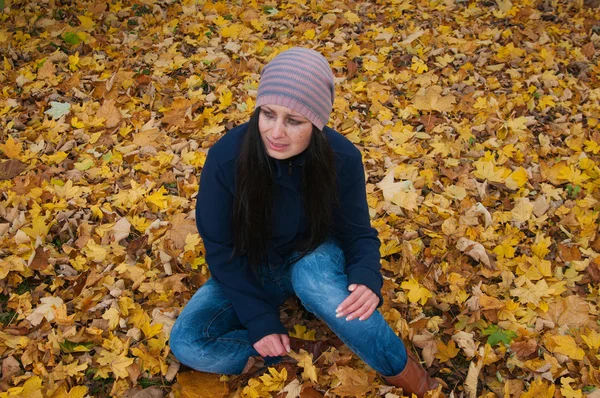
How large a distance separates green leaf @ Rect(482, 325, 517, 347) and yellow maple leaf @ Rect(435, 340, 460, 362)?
0.17m

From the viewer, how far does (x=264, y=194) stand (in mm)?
2012

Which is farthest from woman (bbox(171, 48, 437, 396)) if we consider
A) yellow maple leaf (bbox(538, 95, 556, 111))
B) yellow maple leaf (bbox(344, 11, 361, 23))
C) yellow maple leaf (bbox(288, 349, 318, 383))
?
yellow maple leaf (bbox(344, 11, 361, 23))

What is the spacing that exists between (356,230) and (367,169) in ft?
3.86

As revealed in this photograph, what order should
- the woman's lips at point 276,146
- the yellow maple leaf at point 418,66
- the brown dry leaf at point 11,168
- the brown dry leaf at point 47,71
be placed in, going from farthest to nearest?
the yellow maple leaf at point 418,66, the brown dry leaf at point 47,71, the brown dry leaf at point 11,168, the woman's lips at point 276,146

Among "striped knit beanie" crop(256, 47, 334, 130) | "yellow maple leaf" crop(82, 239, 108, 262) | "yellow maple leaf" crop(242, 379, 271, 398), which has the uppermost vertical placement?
"striped knit beanie" crop(256, 47, 334, 130)

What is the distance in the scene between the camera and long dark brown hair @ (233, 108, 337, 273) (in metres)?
1.92

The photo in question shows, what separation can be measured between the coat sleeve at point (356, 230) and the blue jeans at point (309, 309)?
61 millimetres

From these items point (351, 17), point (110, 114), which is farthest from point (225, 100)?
point (351, 17)

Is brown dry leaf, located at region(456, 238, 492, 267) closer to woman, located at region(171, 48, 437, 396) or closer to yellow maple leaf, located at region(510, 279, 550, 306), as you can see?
yellow maple leaf, located at region(510, 279, 550, 306)

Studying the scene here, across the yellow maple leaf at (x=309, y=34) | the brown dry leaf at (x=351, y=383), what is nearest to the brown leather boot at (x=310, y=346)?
the brown dry leaf at (x=351, y=383)

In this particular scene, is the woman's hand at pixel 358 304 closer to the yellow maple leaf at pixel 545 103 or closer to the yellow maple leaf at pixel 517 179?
the yellow maple leaf at pixel 517 179

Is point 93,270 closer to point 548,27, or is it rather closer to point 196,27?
point 196,27

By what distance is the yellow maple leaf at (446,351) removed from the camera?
7.48ft

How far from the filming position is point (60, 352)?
2.26m
